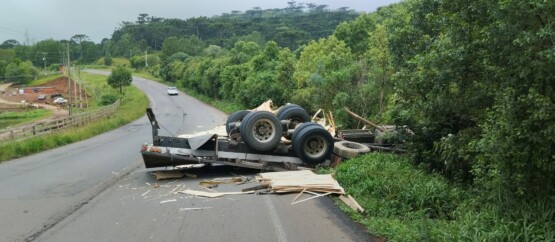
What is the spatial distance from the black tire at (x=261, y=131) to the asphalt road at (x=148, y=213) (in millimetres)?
948

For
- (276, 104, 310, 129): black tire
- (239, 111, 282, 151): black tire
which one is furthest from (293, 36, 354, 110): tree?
(239, 111, 282, 151): black tire

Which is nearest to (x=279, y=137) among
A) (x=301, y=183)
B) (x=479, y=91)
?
(x=301, y=183)

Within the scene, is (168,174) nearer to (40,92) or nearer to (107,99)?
(107,99)

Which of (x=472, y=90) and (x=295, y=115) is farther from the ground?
(x=472, y=90)

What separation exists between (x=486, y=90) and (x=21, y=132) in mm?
26017

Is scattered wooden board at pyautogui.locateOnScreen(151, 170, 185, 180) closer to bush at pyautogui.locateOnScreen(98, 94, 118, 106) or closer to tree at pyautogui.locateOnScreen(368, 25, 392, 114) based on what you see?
tree at pyautogui.locateOnScreen(368, 25, 392, 114)

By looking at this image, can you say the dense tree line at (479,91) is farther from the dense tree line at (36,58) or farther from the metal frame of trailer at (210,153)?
the dense tree line at (36,58)

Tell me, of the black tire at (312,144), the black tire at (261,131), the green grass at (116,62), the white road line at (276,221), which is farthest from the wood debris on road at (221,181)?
the green grass at (116,62)

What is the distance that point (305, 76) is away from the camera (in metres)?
27.6

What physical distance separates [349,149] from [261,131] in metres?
2.43

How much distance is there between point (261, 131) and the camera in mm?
13227

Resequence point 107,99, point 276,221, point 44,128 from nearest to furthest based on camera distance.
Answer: point 276,221 → point 44,128 → point 107,99

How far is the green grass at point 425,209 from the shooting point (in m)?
5.97

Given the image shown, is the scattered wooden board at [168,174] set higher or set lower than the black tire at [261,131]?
lower
